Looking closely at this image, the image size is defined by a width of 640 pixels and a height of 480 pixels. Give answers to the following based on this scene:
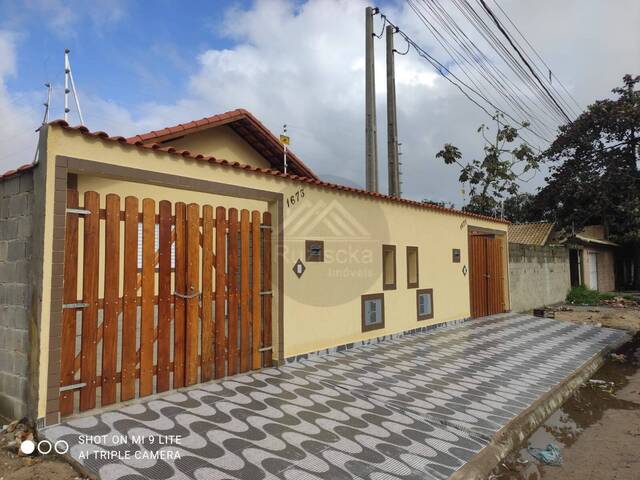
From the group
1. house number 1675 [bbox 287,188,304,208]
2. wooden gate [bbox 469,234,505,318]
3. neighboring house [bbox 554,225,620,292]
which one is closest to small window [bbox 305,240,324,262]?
house number 1675 [bbox 287,188,304,208]

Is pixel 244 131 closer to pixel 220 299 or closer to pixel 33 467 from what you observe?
pixel 220 299

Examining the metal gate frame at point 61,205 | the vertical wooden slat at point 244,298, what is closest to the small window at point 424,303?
the vertical wooden slat at point 244,298

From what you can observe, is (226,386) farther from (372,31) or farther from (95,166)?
(372,31)

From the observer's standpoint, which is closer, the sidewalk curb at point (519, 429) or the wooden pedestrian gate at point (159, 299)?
the sidewalk curb at point (519, 429)

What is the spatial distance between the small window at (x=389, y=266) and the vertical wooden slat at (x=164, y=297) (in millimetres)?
4419

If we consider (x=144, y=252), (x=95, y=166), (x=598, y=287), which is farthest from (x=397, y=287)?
(x=598, y=287)

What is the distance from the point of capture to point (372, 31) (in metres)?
11.8

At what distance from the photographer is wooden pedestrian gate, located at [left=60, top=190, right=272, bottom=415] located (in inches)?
144

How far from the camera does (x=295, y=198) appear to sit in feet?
19.4

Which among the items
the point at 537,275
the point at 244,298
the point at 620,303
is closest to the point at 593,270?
the point at 620,303

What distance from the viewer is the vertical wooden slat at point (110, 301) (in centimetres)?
377

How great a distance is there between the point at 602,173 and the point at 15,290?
28.4 m

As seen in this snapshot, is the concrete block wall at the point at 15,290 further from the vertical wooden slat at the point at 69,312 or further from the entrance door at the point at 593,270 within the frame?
the entrance door at the point at 593,270

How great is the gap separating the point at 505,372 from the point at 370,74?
8.78 meters
